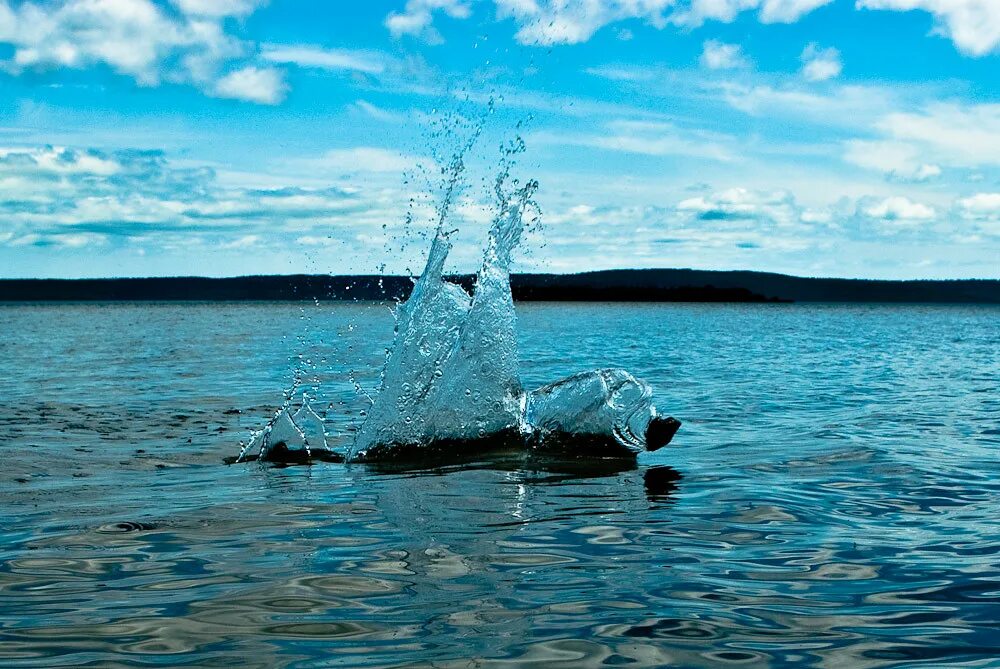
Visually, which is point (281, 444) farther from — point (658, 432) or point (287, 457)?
point (658, 432)

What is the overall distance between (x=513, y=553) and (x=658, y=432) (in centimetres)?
570

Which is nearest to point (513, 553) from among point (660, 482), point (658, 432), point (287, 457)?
point (660, 482)

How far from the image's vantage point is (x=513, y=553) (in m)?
6.82

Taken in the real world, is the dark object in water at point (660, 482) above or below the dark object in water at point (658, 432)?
below

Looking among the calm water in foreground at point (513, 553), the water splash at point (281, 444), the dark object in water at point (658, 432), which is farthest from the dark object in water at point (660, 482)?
the water splash at point (281, 444)

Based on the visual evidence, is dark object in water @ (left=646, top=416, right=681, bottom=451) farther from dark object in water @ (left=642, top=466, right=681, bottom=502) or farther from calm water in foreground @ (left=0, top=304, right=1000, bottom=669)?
dark object in water @ (left=642, top=466, right=681, bottom=502)

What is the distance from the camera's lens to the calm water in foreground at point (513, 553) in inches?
196

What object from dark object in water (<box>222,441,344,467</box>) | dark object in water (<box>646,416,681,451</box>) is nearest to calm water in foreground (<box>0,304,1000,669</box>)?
dark object in water (<box>646,416,681,451</box>)

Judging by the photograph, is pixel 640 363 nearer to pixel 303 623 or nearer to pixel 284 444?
pixel 284 444

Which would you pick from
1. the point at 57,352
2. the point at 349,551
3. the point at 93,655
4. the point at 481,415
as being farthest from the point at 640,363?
the point at 93,655

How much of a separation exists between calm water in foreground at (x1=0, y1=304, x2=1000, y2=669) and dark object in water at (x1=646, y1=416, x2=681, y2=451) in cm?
18

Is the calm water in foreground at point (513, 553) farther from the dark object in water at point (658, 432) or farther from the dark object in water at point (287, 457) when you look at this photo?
the dark object in water at point (287, 457)

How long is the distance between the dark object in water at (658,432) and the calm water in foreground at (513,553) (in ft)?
0.60

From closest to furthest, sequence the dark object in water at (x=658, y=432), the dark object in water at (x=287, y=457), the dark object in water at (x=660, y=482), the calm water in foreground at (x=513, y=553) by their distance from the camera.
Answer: the calm water in foreground at (x=513, y=553) < the dark object in water at (x=660, y=482) < the dark object in water at (x=287, y=457) < the dark object in water at (x=658, y=432)
